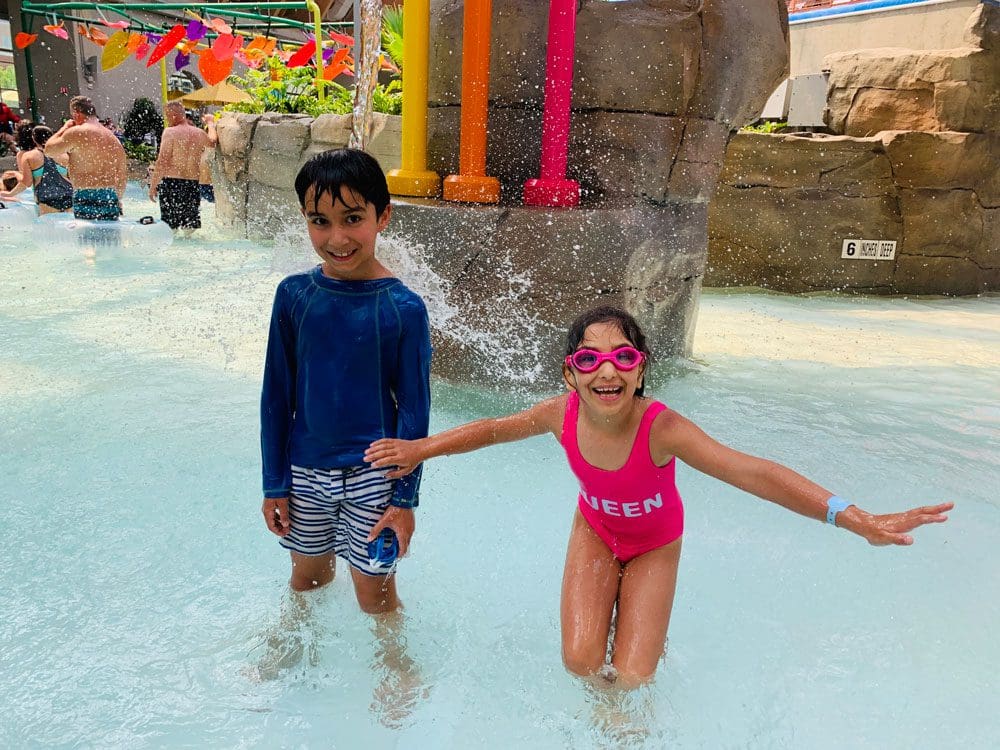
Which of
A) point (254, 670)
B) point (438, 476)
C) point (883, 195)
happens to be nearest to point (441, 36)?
point (438, 476)

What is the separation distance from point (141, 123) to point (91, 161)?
11700 millimetres

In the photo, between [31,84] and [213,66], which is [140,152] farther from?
[213,66]

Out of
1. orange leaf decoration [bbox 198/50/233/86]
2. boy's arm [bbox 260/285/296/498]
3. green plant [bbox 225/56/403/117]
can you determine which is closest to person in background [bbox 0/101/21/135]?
orange leaf decoration [bbox 198/50/233/86]

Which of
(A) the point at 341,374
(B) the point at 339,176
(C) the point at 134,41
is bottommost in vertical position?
(A) the point at 341,374

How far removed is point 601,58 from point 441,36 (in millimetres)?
910

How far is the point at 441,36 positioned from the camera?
14.1 ft

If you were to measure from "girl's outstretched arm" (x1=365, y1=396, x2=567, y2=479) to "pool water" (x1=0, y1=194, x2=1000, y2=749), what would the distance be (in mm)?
575

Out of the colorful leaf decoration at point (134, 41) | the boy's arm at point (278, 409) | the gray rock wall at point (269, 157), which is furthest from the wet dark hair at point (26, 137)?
the boy's arm at point (278, 409)

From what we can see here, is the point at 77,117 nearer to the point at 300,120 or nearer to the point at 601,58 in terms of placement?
the point at 300,120

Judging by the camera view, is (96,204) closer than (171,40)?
Yes

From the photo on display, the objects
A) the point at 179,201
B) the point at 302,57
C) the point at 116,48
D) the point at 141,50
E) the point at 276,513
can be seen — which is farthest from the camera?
the point at 116,48

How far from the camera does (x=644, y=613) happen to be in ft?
6.30

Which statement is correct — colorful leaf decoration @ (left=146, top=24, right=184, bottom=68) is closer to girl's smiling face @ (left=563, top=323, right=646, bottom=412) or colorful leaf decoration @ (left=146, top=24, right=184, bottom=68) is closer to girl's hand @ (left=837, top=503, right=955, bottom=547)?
girl's smiling face @ (left=563, top=323, right=646, bottom=412)

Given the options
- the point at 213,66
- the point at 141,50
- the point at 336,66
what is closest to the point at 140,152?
the point at 141,50
